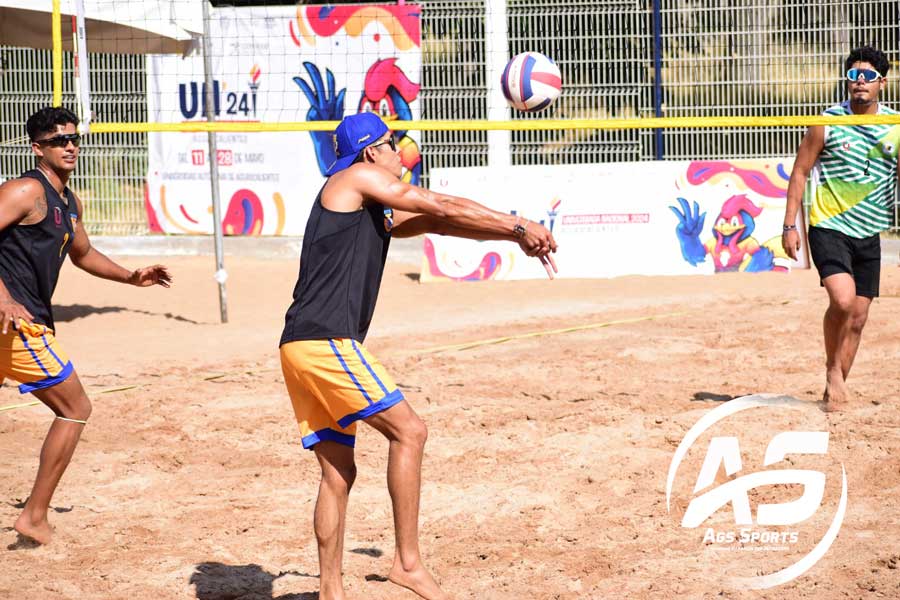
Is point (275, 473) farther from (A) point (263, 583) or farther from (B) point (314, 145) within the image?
(B) point (314, 145)

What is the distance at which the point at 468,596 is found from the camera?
14.9 ft

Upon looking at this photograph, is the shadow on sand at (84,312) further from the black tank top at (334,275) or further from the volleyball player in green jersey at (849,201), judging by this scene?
the black tank top at (334,275)

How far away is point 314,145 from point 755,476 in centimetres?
1001

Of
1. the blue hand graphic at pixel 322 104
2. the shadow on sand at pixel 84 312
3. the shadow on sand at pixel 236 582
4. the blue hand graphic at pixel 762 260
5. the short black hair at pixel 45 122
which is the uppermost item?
the blue hand graphic at pixel 322 104

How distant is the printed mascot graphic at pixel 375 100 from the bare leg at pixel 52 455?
9.18 m

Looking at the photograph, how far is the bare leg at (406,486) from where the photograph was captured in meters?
4.32

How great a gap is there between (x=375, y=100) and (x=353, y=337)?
10.6m

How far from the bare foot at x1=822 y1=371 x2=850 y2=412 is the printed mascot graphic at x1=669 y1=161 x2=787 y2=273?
5.91 m

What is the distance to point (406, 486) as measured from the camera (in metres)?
4.31

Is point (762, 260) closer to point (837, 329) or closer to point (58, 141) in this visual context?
point (837, 329)

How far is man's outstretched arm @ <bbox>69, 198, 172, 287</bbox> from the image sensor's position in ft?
19.0

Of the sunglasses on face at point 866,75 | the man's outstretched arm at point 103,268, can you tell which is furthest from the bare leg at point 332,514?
the sunglasses on face at point 866,75

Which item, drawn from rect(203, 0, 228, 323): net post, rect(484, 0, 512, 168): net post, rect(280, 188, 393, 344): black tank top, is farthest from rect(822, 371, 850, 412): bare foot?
rect(484, 0, 512, 168): net post

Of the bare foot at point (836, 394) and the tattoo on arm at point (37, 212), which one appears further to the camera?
the bare foot at point (836, 394)
